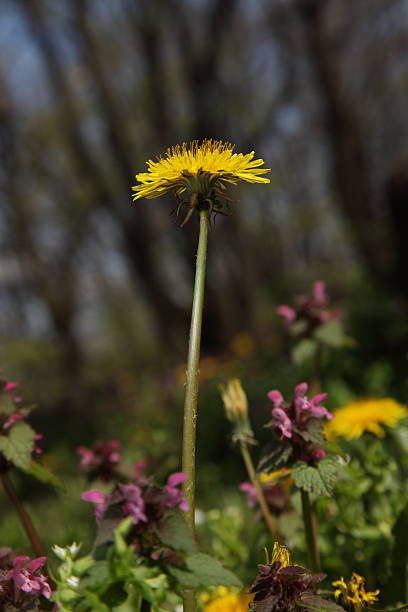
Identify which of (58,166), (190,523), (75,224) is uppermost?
(58,166)

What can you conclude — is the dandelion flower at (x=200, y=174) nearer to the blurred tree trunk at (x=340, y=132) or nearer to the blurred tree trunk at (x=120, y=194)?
the blurred tree trunk at (x=340, y=132)

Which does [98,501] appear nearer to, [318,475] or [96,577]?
[96,577]

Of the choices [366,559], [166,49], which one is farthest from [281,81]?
[366,559]

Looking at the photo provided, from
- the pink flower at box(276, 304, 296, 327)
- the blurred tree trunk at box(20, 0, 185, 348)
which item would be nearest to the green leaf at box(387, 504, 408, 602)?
the pink flower at box(276, 304, 296, 327)

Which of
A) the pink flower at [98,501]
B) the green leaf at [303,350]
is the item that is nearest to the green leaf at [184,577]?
the pink flower at [98,501]

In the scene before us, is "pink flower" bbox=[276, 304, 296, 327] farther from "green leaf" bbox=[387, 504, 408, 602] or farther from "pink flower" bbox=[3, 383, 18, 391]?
"pink flower" bbox=[3, 383, 18, 391]

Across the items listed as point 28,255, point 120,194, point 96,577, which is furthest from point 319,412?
point 28,255

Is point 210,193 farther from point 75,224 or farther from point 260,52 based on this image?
point 260,52
